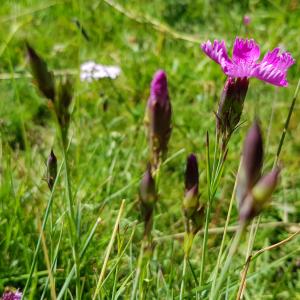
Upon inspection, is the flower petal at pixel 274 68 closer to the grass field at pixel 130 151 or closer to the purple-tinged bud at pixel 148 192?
the grass field at pixel 130 151

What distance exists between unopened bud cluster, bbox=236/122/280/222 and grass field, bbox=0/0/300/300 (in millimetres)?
247

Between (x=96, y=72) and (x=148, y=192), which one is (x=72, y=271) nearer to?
(x=148, y=192)

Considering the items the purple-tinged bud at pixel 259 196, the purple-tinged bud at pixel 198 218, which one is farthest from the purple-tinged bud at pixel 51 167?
the purple-tinged bud at pixel 259 196

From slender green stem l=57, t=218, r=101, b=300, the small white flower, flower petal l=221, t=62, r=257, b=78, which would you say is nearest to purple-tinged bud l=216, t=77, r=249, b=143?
flower petal l=221, t=62, r=257, b=78

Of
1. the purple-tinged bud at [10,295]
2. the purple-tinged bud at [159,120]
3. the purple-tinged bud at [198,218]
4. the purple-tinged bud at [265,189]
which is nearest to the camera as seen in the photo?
the purple-tinged bud at [265,189]

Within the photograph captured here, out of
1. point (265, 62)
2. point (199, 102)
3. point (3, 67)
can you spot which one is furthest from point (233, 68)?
point (3, 67)

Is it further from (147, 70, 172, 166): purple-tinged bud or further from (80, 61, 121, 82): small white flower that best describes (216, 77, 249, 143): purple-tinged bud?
(80, 61, 121, 82): small white flower

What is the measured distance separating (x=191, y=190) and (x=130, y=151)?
855 millimetres

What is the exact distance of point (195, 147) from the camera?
156 centimetres

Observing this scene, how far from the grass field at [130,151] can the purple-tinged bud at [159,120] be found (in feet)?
0.56

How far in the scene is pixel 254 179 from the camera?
1.52ft

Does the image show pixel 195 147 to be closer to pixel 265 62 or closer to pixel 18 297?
pixel 18 297

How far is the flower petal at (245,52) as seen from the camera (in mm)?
708

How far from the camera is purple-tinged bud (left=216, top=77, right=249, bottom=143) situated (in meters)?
0.66
